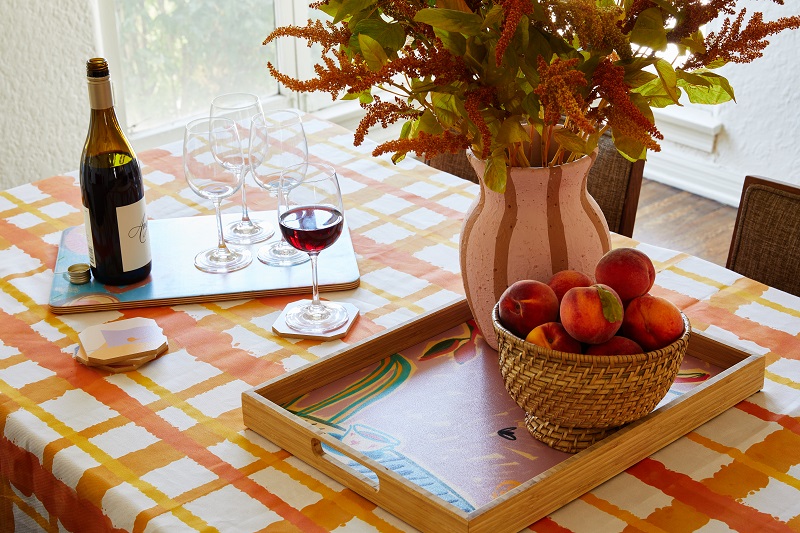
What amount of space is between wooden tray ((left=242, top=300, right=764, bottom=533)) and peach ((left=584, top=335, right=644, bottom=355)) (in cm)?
10

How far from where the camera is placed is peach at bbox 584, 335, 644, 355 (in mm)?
925

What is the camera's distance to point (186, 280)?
54.7 inches

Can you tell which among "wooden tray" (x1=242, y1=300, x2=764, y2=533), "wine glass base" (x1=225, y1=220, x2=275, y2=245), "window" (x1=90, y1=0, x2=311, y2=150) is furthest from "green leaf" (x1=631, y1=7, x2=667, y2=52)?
"window" (x1=90, y1=0, x2=311, y2=150)

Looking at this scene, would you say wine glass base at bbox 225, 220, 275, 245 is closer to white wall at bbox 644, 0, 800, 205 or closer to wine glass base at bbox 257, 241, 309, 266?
wine glass base at bbox 257, 241, 309, 266

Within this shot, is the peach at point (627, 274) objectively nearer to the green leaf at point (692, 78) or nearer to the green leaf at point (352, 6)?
the green leaf at point (692, 78)

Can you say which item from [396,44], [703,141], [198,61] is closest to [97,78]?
[396,44]

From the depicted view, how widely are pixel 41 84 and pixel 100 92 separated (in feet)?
5.18

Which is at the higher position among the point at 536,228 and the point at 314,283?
the point at 536,228

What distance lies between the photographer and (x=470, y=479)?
38.1 inches

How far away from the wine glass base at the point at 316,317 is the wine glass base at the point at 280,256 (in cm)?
14

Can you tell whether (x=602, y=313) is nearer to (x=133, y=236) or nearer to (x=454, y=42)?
(x=454, y=42)

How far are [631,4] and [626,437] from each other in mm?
444

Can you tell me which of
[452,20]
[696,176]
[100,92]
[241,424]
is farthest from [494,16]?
[696,176]

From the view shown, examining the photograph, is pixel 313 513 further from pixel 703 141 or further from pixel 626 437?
pixel 703 141
